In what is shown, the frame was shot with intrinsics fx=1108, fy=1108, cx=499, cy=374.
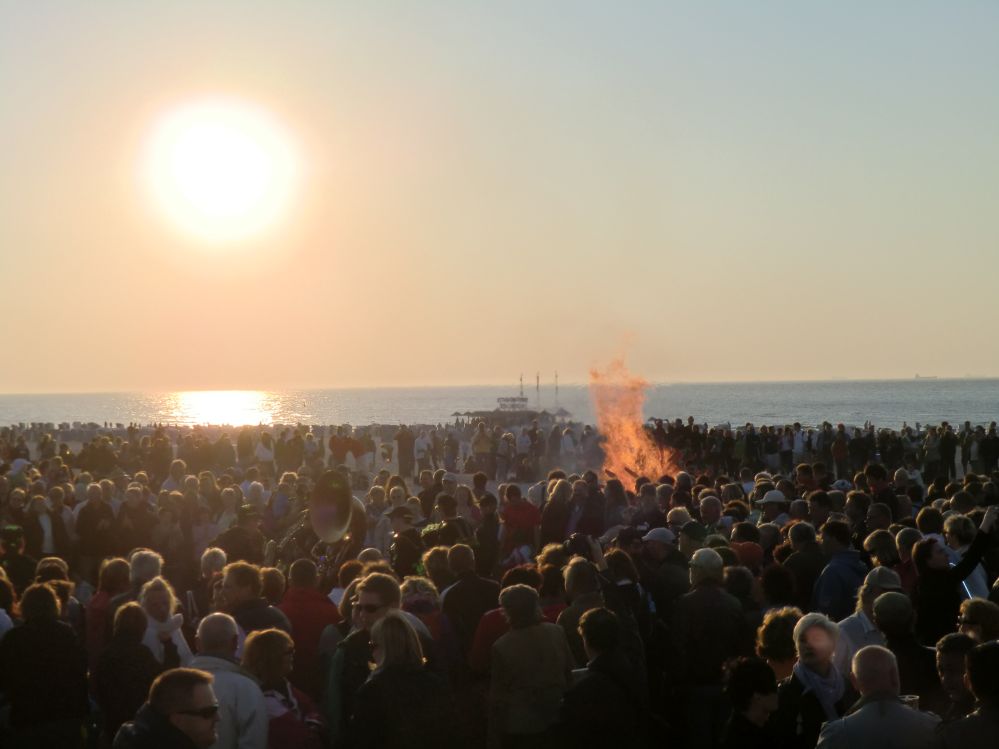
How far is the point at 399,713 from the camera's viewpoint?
5.44m

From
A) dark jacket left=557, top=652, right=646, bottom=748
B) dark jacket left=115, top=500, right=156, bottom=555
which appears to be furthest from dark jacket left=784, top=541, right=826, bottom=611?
dark jacket left=115, top=500, right=156, bottom=555

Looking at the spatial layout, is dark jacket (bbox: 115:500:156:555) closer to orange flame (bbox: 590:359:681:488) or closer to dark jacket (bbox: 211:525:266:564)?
dark jacket (bbox: 211:525:266:564)

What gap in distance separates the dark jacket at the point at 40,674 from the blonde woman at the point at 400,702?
7.06ft

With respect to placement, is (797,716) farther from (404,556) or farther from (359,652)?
(404,556)

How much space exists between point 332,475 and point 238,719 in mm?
8092

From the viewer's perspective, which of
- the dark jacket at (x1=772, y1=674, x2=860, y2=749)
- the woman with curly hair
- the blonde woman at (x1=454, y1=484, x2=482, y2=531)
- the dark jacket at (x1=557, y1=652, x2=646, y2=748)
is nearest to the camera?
the dark jacket at (x1=772, y1=674, x2=860, y2=749)

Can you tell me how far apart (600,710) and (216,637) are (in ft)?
6.77

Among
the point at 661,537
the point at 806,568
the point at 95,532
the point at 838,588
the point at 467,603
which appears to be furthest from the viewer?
the point at 95,532

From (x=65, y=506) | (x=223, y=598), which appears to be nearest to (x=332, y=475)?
(x=65, y=506)

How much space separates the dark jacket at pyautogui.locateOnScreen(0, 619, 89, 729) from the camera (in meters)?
6.56

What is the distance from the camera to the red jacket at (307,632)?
25.0ft

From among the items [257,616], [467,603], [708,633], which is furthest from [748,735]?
[257,616]

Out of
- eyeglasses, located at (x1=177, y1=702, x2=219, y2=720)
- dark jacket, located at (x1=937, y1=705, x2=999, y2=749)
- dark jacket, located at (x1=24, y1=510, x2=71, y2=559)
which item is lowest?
dark jacket, located at (x1=24, y1=510, x2=71, y2=559)

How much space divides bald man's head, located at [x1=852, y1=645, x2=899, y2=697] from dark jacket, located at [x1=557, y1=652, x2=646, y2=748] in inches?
52.1
